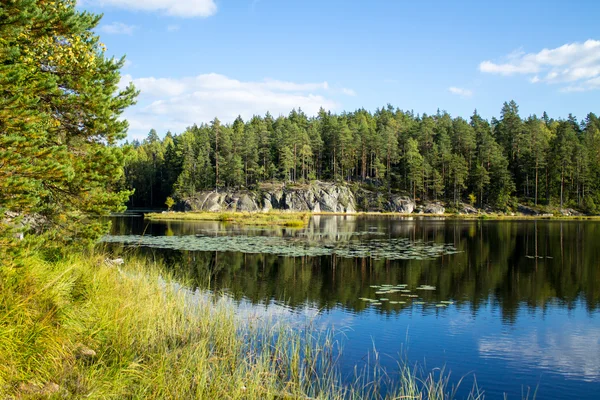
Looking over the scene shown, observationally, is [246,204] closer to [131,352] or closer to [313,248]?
[313,248]

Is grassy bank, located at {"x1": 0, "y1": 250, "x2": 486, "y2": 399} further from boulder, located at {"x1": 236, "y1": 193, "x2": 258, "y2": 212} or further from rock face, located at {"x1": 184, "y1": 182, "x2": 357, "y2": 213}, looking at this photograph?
rock face, located at {"x1": 184, "y1": 182, "x2": 357, "y2": 213}

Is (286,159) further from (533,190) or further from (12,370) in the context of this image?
(12,370)

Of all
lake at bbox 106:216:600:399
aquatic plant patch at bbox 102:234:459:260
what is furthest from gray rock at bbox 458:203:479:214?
aquatic plant patch at bbox 102:234:459:260

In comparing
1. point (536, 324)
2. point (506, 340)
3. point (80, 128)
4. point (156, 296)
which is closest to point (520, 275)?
point (536, 324)

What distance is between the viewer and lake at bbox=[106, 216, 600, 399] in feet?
35.4

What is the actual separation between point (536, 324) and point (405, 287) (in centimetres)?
597

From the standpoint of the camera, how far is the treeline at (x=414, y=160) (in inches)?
3969

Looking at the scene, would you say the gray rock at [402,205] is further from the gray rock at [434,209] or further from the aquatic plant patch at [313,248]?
the aquatic plant patch at [313,248]

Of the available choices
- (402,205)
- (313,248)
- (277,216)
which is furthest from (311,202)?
(313,248)

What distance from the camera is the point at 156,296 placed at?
A: 39.3ft

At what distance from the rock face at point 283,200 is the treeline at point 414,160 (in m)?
4.92

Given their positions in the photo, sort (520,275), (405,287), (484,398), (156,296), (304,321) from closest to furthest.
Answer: (484,398), (156,296), (304,321), (405,287), (520,275)

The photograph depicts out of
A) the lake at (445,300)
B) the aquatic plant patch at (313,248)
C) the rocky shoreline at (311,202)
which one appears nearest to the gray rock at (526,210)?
the rocky shoreline at (311,202)

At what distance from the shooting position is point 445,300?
17531 millimetres
